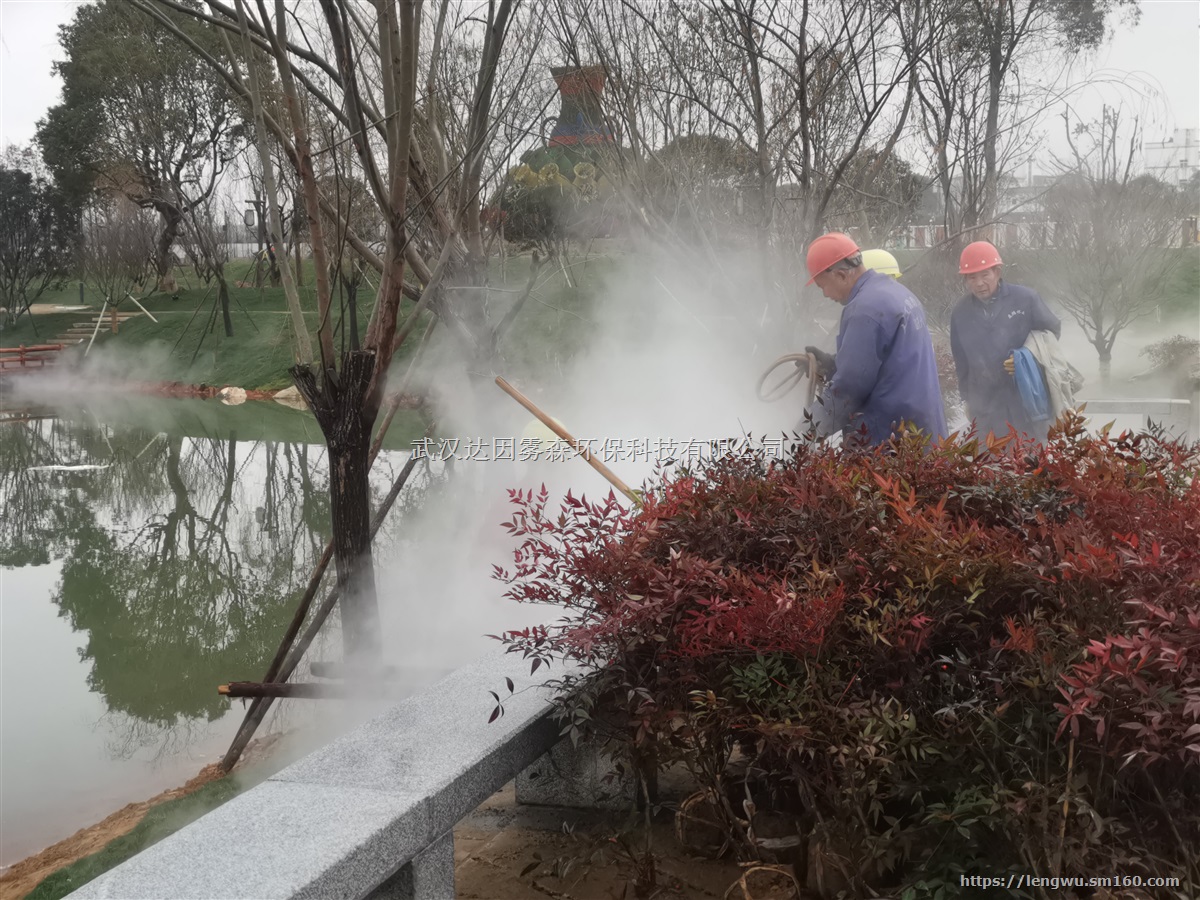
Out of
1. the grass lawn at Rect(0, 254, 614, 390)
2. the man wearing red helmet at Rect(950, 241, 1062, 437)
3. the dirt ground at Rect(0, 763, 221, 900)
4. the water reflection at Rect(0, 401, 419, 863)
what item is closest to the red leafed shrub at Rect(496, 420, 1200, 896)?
the man wearing red helmet at Rect(950, 241, 1062, 437)

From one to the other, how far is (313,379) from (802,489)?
229 centimetres

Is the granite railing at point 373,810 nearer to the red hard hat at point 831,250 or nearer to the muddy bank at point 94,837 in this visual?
the red hard hat at point 831,250

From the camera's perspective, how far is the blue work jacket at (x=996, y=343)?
535cm

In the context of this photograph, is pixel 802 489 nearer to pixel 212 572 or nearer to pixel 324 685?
pixel 324 685

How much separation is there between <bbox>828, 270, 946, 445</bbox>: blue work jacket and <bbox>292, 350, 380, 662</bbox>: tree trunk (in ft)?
6.14

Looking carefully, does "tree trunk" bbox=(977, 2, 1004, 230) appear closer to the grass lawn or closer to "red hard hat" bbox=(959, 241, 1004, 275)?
"red hard hat" bbox=(959, 241, 1004, 275)

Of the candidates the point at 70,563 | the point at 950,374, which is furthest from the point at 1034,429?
the point at 70,563

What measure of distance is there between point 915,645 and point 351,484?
2.64 m

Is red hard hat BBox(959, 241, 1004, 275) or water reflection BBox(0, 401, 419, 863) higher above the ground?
red hard hat BBox(959, 241, 1004, 275)

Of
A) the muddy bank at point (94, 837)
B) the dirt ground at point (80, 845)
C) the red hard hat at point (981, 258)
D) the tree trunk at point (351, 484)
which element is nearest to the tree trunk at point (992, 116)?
the red hard hat at point (981, 258)

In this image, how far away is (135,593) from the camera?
8.66 metres

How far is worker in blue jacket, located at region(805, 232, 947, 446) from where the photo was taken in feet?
13.0

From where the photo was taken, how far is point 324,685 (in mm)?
4105

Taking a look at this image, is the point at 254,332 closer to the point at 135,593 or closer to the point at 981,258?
the point at 135,593
